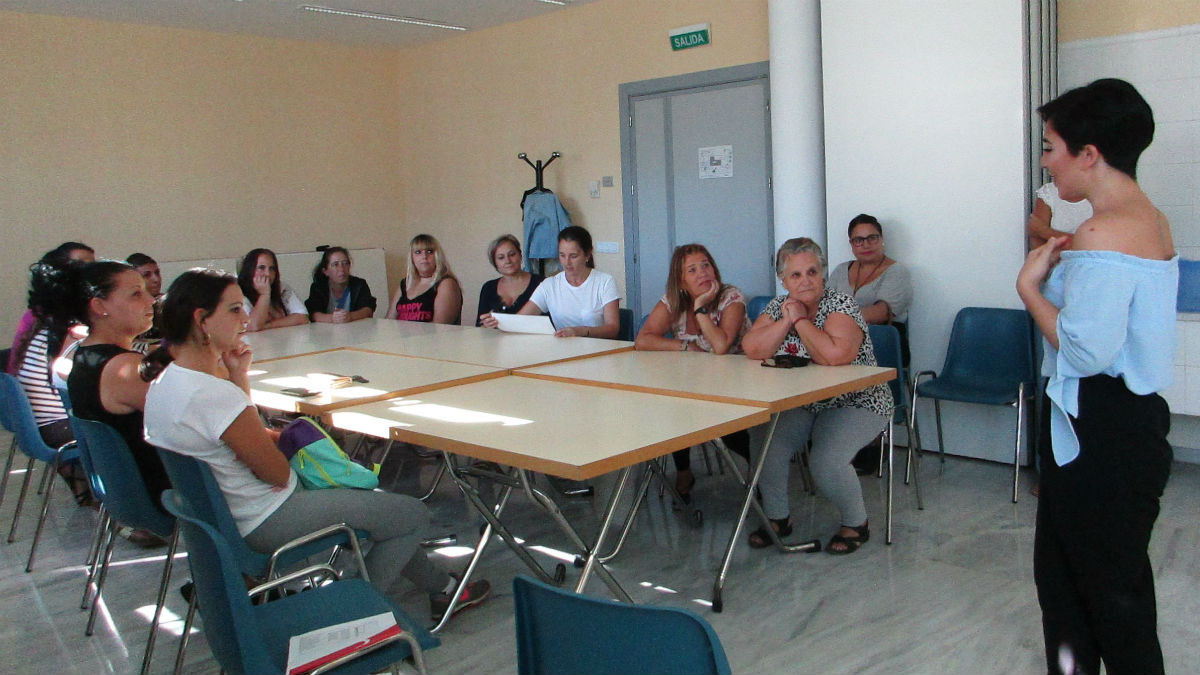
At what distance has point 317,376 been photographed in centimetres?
376

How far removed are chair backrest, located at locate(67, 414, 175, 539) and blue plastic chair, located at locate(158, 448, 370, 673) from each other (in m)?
0.35

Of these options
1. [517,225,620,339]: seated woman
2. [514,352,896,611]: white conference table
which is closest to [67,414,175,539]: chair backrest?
[514,352,896,611]: white conference table

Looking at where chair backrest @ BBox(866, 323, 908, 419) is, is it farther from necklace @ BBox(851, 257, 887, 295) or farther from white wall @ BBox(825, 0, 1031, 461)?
white wall @ BBox(825, 0, 1031, 461)

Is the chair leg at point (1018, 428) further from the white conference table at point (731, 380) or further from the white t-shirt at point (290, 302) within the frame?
the white t-shirt at point (290, 302)

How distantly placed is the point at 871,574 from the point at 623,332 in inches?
78.9

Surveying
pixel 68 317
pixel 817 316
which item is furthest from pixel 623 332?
pixel 68 317

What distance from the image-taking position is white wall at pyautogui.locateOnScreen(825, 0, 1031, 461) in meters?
4.54

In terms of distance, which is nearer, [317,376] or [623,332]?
[317,376]

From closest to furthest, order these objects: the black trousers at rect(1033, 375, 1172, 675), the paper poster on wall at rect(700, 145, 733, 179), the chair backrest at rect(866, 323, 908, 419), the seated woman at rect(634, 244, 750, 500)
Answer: the black trousers at rect(1033, 375, 1172, 675)
the seated woman at rect(634, 244, 750, 500)
the chair backrest at rect(866, 323, 908, 419)
the paper poster on wall at rect(700, 145, 733, 179)

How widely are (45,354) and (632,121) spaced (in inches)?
163

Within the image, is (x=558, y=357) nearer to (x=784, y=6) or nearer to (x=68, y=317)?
(x=68, y=317)

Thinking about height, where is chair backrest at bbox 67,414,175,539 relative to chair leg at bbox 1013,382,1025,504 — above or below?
above

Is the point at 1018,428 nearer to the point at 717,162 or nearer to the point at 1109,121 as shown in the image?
the point at 1109,121

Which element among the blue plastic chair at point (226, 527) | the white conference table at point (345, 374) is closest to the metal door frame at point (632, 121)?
the white conference table at point (345, 374)
